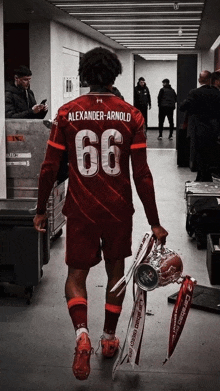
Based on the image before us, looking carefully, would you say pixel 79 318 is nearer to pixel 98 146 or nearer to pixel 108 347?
pixel 108 347

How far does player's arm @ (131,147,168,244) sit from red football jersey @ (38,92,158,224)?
0.03 meters

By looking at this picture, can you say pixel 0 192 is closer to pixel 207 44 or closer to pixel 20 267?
pixel 20 267

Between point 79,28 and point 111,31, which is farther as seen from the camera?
point 111,31

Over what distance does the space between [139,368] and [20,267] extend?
4.15ft

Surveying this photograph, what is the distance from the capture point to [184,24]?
38.3 ft

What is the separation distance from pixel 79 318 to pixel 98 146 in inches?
30.5

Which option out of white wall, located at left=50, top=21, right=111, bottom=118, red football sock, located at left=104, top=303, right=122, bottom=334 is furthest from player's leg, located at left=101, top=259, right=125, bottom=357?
white wall, located at left=50, top=21, right=111, bottom=118

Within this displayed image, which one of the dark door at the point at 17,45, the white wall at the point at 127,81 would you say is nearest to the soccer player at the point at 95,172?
the dark door at the point at 17,45

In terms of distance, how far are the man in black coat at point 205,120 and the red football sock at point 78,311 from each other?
15.5 ft

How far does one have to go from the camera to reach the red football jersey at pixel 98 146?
2957 millimetres

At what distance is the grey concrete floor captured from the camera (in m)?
2.96

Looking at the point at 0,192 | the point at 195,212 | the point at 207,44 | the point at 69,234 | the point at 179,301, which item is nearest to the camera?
the point at 179,301

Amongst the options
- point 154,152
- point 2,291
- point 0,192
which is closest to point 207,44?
point 154,152

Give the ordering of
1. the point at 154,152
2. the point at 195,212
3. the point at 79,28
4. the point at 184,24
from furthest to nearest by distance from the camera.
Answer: the point at 154,152
the point at 79,28
the point at 184,24
the point at 195,212
